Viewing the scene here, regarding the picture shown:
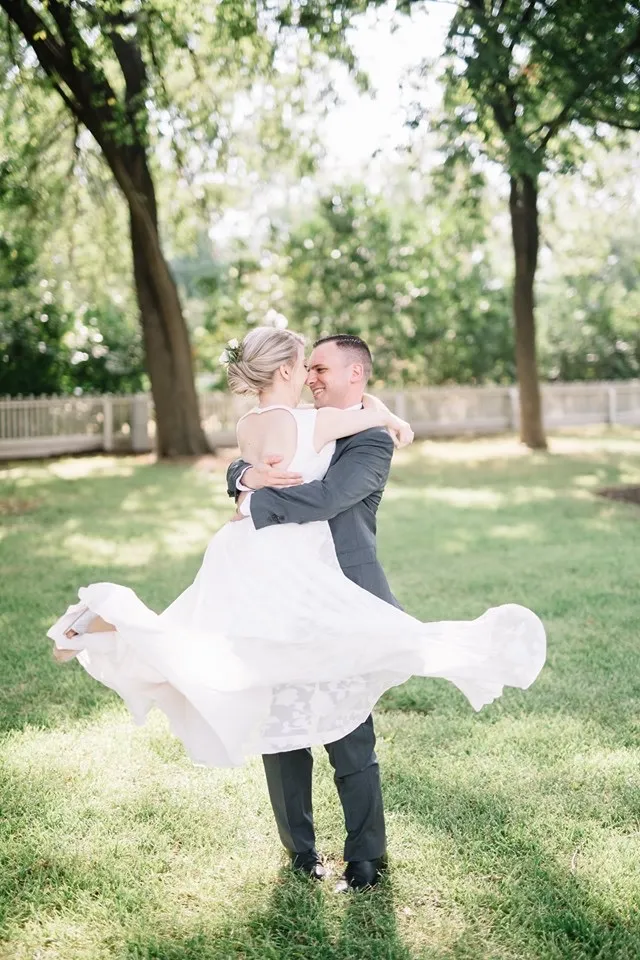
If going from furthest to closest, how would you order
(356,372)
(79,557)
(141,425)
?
(141,425), (79,557), (356,372)

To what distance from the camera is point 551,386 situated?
27203 millimetres

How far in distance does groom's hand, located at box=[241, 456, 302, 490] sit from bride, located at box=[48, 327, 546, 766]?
0.14ft

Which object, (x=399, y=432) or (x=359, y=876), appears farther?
(x=399, y=432)

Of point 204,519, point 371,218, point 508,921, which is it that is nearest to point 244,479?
point 508,921

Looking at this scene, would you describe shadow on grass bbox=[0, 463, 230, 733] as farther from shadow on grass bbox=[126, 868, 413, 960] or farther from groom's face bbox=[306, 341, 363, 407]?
groom's face bbox=[306, 341, 363, 407]

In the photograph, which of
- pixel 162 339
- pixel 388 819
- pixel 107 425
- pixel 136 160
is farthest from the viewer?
pixel 107 425

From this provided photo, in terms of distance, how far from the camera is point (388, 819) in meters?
3.67

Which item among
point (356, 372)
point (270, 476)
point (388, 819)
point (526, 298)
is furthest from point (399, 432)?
point (526, 298)

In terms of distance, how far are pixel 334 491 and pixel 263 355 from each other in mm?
510

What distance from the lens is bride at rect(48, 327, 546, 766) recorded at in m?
2.95

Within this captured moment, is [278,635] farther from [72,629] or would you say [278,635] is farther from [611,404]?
[611,404]

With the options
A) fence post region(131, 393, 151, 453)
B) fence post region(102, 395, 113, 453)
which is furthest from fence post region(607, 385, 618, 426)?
fence post region(102, 395, 113, 453)

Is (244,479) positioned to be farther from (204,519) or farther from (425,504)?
(425,504)

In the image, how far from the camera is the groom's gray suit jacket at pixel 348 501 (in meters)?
3.04
